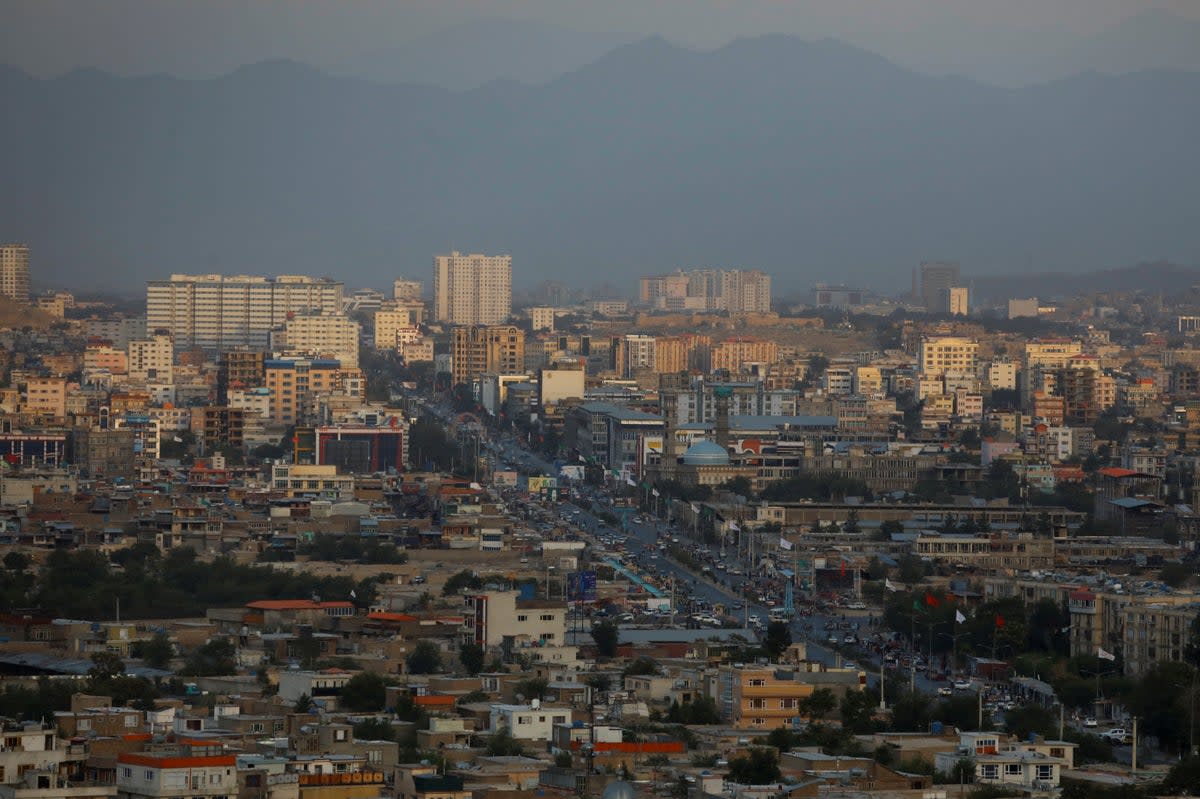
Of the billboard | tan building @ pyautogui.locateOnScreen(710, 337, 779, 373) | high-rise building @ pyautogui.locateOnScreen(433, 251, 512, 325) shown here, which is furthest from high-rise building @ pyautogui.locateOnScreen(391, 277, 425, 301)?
the billboard

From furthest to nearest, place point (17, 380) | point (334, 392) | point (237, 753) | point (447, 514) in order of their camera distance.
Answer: point (17, 380) < point (334, 392) < point (447, 514) < point (237, 753)

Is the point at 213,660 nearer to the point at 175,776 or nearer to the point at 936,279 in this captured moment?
the point at 175,776

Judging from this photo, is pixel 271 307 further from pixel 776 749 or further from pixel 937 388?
pixel 776 749

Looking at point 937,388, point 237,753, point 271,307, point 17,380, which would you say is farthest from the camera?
point 271,307

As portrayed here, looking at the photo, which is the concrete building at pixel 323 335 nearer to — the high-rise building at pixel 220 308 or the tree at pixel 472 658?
the high-rise building at pixel 220 308

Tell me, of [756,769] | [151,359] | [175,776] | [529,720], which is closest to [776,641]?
[529,720]

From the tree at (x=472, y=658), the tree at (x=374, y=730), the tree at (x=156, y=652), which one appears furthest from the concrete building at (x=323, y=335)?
the tree at (x=374, y=730)

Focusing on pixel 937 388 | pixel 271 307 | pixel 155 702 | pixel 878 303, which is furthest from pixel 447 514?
pixel 878 303
